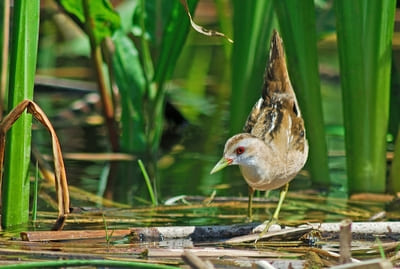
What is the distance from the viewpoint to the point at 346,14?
4.78 meters

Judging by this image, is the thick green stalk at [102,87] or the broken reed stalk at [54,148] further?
the thick green stalk at [102,87]

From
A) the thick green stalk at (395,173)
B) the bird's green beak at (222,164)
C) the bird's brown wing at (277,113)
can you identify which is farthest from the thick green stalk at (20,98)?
the thick green stalk at (395,173)

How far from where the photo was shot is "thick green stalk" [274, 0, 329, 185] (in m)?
4.90

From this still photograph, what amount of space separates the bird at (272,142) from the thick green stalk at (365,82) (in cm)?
45

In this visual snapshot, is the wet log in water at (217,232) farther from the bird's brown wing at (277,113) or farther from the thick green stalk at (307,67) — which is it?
the thick green stalk at (307,67)

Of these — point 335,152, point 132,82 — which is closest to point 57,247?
point 132,82

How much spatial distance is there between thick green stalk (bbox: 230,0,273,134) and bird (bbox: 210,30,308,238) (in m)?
0.57

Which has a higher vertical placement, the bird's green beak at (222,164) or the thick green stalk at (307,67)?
the thick green stalk at (307,67)

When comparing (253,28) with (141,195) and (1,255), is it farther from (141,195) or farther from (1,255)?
(1,255)

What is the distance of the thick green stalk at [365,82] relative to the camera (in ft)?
15.6

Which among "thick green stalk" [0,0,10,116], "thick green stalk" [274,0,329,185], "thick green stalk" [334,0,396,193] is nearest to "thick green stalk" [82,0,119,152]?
"thick green stalk" [0,0,10,116]

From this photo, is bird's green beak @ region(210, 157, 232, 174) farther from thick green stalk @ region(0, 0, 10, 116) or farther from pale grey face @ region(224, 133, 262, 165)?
thick green stalk @ region(0, 0, 10, 116)

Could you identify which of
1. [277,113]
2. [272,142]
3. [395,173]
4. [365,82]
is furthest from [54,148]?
[395,173]

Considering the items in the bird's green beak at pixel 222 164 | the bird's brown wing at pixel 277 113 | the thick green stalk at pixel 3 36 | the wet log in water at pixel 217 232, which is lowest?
the wet log in water at pixel 217 232
